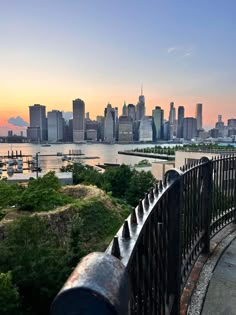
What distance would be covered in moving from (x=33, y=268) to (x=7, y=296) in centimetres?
141

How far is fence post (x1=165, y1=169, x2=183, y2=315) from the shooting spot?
8.29 feet

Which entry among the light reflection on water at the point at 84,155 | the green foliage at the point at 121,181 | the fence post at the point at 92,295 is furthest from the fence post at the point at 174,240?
the light reflection on water at the point at 84,155

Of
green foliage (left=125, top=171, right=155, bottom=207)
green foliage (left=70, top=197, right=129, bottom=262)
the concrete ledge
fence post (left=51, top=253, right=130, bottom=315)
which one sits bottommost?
green foliage (left=125, top=171, right=155, bottom=207)

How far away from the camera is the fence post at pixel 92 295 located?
2.14ft

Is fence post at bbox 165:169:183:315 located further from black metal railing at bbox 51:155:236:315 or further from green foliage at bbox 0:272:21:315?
green foliage at bbox 0:272:21:315

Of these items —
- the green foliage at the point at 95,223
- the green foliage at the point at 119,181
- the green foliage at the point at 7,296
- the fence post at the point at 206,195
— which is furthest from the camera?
the green foliage at the point at 119,181

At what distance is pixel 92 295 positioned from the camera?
25.7 inches

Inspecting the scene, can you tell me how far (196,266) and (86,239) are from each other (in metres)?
8.67

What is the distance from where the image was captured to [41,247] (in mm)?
8250

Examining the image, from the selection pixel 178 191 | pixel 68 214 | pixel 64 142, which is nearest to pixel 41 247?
pixel 68 214

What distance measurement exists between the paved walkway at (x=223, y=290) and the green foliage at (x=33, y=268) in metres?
5.13

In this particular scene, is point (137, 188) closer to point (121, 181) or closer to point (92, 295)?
point (121, 181)

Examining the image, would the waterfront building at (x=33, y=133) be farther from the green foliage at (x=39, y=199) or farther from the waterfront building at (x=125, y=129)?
the green foliage at (x=39, y=199)

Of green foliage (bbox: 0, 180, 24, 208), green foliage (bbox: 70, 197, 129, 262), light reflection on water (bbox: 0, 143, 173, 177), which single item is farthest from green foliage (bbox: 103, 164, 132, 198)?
light reflection on water (bbox: 0, 143, 173, 177)
